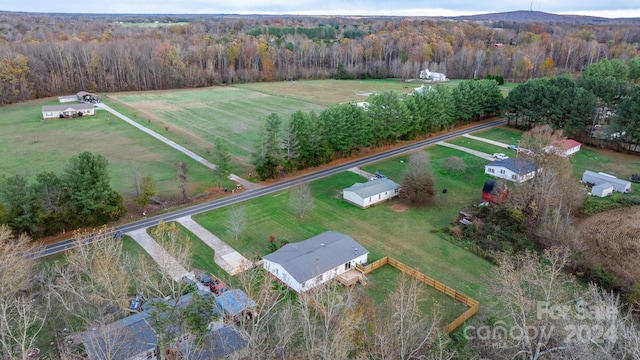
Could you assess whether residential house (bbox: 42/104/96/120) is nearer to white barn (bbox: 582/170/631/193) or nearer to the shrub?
the shrub

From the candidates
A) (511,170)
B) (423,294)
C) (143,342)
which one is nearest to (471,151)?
(511,170)

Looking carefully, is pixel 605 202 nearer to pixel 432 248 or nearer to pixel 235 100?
pixel 432 248

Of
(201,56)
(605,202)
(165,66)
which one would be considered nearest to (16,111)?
(165,66)

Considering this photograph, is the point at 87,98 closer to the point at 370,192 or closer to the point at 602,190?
the point at 370,192

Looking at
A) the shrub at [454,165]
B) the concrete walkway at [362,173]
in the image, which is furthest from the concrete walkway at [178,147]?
the shrub at [454,165]

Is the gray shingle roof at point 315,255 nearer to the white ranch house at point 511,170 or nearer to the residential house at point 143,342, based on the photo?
the residential house at point 143,342
